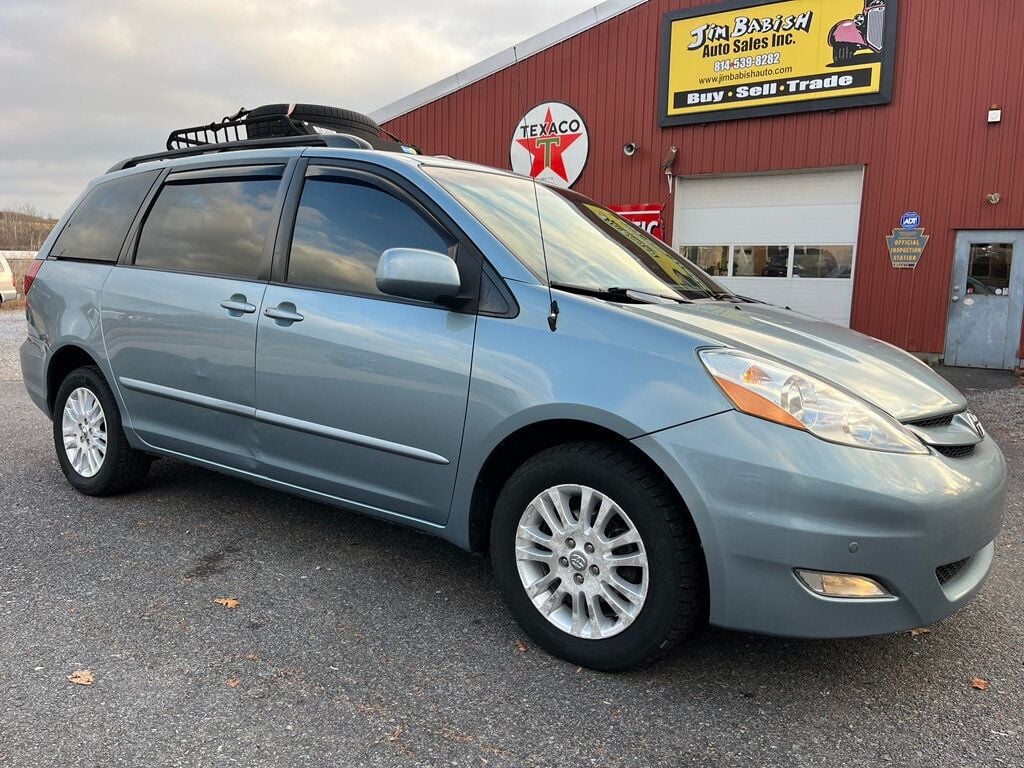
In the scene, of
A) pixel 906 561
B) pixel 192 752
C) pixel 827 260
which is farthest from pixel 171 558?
pixel 827 260

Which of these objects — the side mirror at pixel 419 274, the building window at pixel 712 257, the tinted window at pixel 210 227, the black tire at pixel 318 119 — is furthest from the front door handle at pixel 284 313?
the building window at pixel 712 257

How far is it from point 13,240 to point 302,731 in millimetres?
51217

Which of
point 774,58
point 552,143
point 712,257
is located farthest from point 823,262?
point 552,143

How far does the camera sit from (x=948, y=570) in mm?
2275

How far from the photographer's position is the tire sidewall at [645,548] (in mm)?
2287

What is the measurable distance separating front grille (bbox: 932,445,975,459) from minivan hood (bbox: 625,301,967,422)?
0.12 meters

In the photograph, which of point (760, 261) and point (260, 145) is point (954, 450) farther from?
point (760, 261)

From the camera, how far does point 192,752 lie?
80.0 inches

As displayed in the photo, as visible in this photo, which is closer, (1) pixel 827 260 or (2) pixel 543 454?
(2) pixel 543 454

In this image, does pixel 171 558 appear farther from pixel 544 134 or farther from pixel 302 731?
pixel 544 134

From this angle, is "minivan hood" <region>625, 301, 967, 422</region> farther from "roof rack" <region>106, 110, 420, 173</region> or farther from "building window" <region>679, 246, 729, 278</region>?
"building window" <region>679, 246, 729, 278</region>

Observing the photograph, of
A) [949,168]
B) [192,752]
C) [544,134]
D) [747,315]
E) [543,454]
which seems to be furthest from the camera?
[544,134]

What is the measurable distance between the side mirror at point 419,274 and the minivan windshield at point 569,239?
0.93ft

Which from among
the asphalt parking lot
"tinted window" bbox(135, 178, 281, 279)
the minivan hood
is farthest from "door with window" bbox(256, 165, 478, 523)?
the minivan hood
